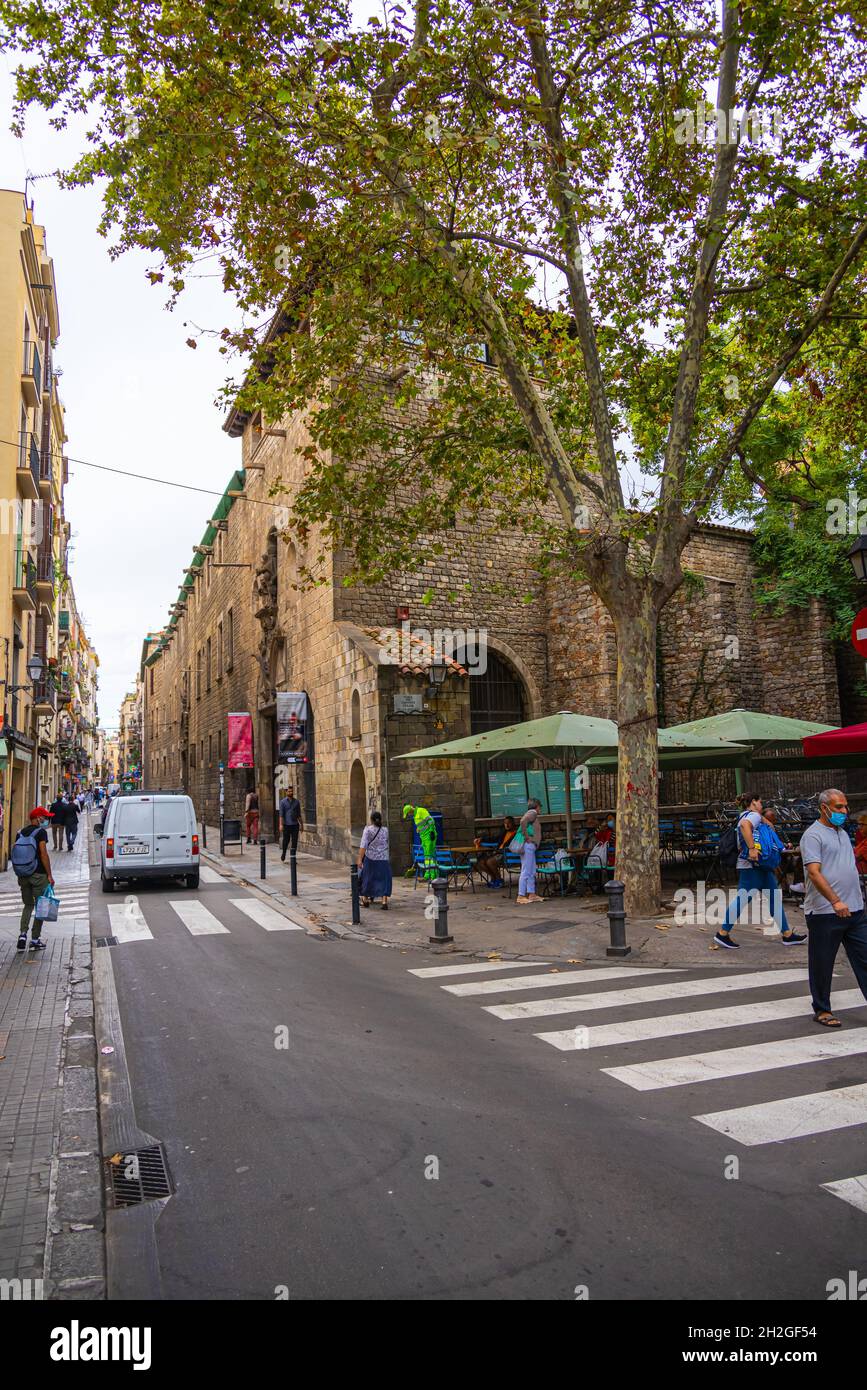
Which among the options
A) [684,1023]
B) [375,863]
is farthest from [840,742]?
[375,863]

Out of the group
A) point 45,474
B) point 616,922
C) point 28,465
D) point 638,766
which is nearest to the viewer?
point 616,922

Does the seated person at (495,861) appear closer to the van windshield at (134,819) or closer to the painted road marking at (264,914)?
the painted road marking at (264,914)

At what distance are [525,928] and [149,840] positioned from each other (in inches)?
317

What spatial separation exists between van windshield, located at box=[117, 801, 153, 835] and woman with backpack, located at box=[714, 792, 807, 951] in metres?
10.4

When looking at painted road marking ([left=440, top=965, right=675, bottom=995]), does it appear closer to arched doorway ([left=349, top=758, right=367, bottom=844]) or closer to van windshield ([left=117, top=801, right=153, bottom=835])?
van windshield ([left=117, top=801, right=153, bottom=835])

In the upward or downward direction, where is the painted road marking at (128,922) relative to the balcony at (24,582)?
downward

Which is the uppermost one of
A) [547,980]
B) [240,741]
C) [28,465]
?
[28,465]

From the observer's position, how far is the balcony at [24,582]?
20.4 metres

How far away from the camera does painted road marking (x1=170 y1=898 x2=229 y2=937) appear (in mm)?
11164

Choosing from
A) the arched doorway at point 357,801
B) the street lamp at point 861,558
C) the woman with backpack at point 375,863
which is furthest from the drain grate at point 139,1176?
the arched doorway at point 357,801

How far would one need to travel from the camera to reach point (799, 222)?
11070 mm

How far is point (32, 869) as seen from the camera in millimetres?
9688

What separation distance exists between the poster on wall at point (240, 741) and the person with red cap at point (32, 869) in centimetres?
1787

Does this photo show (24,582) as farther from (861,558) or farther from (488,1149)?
(488,1149)
